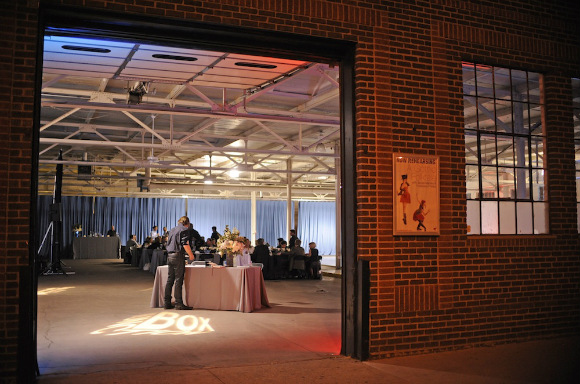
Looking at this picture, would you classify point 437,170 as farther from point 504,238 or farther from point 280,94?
point 280,94

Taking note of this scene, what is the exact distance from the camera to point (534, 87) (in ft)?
28.3

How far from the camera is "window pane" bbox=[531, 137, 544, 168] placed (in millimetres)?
8445

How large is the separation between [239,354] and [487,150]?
471 cm

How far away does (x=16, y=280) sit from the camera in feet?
17.8

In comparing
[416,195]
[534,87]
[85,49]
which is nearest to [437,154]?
[416,195]

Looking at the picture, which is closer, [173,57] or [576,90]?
[173,57]

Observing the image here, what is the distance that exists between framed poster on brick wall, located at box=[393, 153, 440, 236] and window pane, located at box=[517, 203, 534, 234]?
1763 mm

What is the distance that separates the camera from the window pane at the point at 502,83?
819 cm

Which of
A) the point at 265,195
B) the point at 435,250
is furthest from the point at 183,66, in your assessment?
the point at 265,195

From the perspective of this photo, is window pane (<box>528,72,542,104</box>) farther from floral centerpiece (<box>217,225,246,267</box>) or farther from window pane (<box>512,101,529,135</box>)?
floral centerpiece (<box>217,225,246,267</box>)

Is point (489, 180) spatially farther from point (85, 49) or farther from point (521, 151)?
point (85, 49)

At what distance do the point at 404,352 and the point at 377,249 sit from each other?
4.50 feet

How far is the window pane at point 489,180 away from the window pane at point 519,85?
1320 mm

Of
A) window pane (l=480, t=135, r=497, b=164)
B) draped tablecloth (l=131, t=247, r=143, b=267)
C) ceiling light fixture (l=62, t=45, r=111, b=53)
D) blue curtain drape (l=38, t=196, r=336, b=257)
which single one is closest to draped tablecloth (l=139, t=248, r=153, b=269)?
draped tablecloth (l=131, t=247, r=143, b=267)
